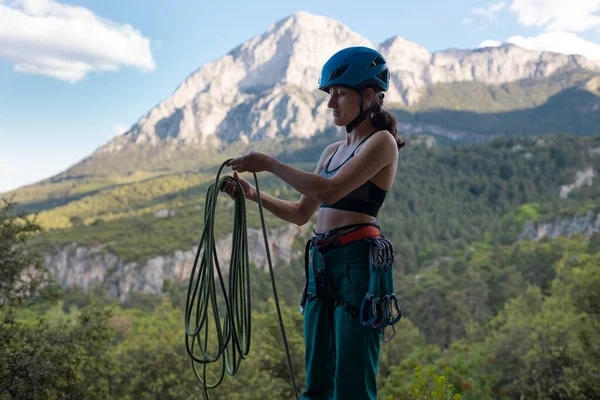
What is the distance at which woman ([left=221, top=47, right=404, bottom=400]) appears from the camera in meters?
2.17

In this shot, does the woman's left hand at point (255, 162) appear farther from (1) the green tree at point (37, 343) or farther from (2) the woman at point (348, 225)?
(1) the green tree at point (37, 343)

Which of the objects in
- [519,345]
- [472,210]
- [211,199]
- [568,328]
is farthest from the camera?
[472,210]

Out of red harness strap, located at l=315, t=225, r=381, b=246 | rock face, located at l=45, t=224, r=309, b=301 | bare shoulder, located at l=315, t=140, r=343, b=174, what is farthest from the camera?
rock face, located at l=45, t=224, r=309, b=301

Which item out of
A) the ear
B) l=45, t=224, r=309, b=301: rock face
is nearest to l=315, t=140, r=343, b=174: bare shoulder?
the ear

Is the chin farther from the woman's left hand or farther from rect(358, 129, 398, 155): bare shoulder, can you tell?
the woman's left hand

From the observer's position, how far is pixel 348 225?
2328 millimetres

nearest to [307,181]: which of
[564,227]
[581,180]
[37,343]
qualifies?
[37,343]

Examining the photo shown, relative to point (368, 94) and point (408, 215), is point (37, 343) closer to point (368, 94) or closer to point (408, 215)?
point (368, 94)

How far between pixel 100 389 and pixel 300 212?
24.0 feet

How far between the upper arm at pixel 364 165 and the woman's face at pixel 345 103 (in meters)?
0.23

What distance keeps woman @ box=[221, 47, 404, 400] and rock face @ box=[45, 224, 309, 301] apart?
56191 mm

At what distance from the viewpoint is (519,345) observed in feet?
52.6

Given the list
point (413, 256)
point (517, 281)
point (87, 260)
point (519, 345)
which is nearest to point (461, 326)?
point (517, 281)

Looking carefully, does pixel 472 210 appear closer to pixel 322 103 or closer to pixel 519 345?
pixel 519 345
